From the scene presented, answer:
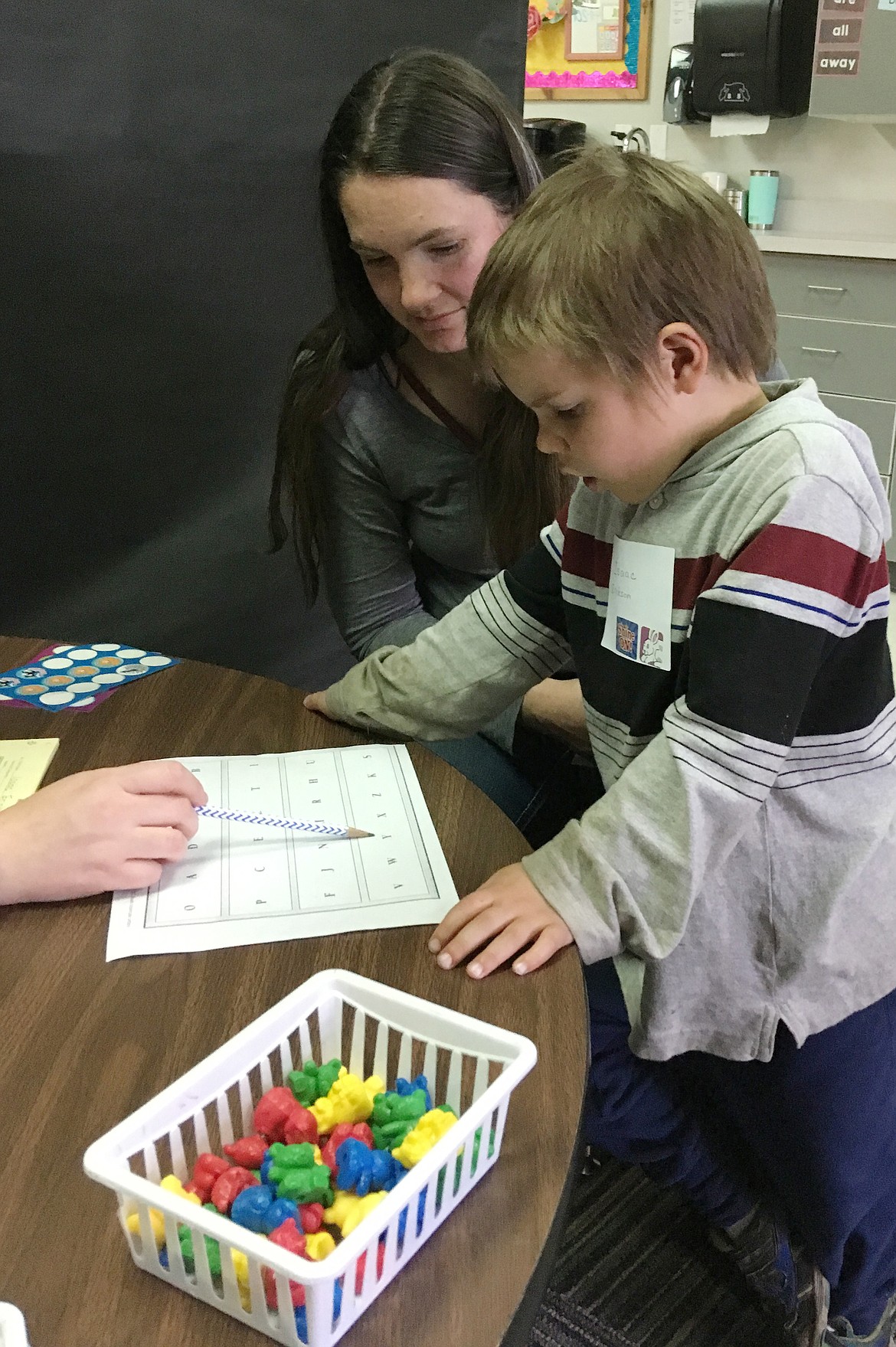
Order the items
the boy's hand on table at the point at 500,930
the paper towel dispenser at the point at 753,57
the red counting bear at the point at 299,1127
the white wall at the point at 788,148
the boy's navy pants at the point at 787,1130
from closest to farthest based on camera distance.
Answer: the red counting bear at the point at 299,1127 → the boy's hand on table at the point at 500,930 → the boy's navy pants at the point at 787,1130 → the paper towel dispenser at the point at 753,57 → the white wall at the point at 788,148

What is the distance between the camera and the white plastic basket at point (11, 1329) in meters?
0.41

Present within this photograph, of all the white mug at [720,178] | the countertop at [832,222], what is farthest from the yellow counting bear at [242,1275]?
→ the white mug at [720,178]

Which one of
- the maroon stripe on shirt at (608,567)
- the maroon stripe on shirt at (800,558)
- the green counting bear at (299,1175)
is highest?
Answer: the maroon stripe on shirt at (800,558)

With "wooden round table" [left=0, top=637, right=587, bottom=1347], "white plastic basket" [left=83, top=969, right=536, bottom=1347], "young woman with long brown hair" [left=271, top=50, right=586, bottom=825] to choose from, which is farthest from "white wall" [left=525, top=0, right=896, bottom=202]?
"white plastic basket" [left=83, top=969, right=536, bottom=1347]

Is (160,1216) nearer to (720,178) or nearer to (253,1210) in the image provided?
(253,1210)

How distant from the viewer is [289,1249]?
43 centimetres

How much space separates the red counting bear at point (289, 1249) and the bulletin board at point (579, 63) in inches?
157

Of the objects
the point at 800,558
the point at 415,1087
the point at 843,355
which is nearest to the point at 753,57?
the point at 843,355

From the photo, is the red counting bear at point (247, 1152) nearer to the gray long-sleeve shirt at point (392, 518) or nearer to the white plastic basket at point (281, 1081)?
the white plastic basket at point (281, 1081)

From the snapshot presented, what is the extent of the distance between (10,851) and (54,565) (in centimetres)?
94

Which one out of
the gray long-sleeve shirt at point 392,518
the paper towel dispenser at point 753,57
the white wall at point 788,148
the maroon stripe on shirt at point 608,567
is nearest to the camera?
the maroon stripe on shirt at point 608,567

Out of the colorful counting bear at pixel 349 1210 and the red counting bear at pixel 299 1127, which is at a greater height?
the colorful counting bear at pixel 349 1210

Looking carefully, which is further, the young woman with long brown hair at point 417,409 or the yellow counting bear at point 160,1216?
the young woman with long brown hair at point 417,409

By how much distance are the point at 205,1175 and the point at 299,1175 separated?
0.14 ft
